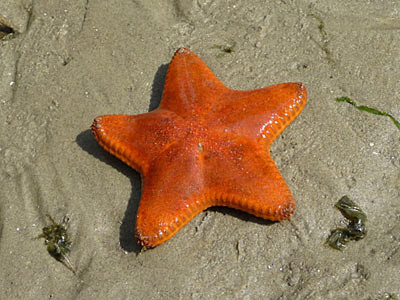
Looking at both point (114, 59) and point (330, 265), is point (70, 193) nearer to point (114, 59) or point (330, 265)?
point (114, 59)

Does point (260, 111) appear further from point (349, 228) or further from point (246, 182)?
point (349, 228)

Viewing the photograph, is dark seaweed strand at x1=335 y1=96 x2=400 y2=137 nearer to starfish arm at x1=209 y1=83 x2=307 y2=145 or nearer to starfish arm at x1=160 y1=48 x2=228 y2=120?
starfish arm at x1=209 y1=83 x2=307 y2=145

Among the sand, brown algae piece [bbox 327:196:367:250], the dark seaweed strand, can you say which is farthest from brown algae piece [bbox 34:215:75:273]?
the dark seaweed strand

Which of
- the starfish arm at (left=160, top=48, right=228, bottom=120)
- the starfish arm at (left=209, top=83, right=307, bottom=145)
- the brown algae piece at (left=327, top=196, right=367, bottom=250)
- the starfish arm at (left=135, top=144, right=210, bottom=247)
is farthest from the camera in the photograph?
the starfish arm at (left=160, top=48, right=228, bottom=120)

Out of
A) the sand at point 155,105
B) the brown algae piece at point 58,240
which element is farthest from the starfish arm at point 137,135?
the brown algae piece at point 58,240

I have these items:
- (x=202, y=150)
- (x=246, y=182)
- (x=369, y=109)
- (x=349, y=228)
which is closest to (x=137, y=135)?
(x=202, y=150)

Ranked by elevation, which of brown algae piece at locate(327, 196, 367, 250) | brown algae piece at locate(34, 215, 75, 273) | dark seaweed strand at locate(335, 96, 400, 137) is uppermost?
dark seaweed strand at locate(335, 96, 400, 137)
